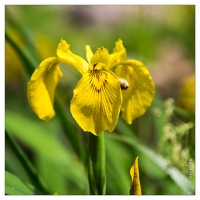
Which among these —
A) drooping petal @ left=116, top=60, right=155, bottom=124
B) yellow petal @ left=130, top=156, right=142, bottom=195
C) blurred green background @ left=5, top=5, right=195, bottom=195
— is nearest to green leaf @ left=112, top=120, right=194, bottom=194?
blurred green background @ left=5, top=5, right=195, bottom=195

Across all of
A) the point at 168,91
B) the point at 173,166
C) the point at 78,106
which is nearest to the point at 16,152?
the point at 78,106

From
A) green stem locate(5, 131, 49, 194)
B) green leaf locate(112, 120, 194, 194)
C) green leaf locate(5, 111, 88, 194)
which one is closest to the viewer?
green stem locate(5, 131, 49, 194)

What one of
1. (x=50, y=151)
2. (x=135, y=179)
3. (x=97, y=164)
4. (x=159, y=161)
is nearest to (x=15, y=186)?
(x=97, y=164)

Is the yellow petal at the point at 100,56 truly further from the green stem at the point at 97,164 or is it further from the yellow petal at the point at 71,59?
the green stem at the point at 97,164

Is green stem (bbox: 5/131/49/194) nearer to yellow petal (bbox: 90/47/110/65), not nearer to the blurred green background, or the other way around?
the blurred green background

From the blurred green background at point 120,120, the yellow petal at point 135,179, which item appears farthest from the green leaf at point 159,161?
the yellow petal at point 135,179

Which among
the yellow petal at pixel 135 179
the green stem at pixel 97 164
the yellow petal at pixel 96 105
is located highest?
the yellow petal at pixel 96 105
